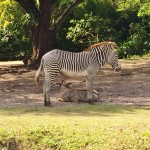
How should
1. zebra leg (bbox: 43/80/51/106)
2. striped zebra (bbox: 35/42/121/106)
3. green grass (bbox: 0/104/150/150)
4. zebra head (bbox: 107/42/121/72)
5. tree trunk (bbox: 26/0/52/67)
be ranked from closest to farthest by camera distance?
1. green grass (bbox: 0/104/150/150)
2. zebra leg (bbox: 43/80/51/106)
3. striped zebra (bbox: 35/42/121/106)
4. zebra head (bbox: 107/42/121/72)
5. tree trunk (bbox: 26/0/52/67)

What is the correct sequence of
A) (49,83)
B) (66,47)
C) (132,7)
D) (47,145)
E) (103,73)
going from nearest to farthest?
1. (47,145)
2. (49,83)
3. (103,73)
4. (132,7)
5. (66,47)

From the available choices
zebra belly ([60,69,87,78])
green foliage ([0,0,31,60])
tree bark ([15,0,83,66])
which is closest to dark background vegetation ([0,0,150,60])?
green foliage ([0,0,31,60])

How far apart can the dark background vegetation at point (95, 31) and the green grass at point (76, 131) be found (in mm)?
16397

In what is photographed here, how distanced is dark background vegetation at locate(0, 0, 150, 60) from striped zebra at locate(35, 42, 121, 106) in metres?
13.5

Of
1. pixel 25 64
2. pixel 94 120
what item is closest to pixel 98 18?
pixel 25 64

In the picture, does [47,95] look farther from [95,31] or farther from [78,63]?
[95,31]

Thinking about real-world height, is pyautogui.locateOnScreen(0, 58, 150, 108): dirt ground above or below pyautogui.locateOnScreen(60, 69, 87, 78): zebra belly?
below

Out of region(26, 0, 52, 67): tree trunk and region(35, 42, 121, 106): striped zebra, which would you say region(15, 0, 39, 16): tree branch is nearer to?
region(26, 0, 52, 67): tree trunk

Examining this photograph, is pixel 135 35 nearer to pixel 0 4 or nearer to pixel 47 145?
pixel 0 4

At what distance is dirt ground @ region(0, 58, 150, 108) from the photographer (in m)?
13.2

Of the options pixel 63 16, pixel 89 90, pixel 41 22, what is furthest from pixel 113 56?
pixel 63 16

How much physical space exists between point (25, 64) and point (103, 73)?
4.32 metres

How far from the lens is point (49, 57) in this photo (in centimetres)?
1262

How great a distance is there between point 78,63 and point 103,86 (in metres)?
3.53
